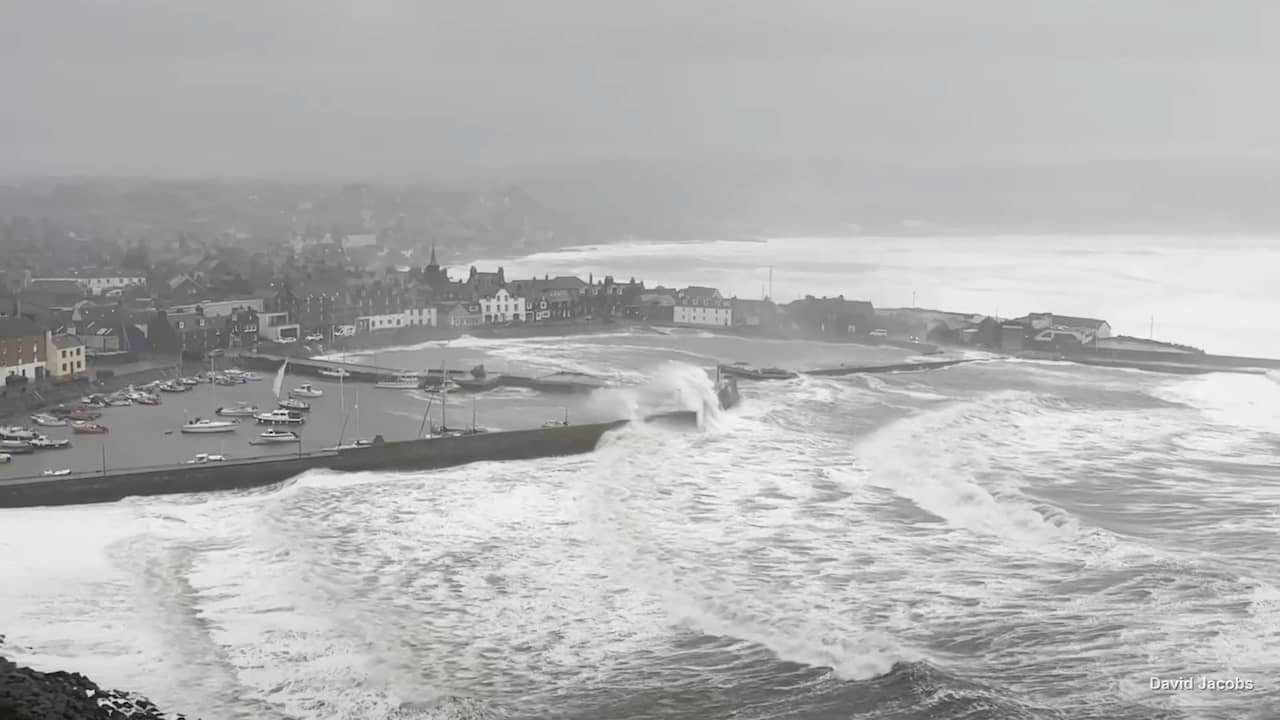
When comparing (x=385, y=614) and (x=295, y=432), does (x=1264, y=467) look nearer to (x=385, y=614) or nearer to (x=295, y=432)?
(x=385, y=614)

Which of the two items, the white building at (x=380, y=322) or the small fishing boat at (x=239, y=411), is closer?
the small fishing boat at (x=239, y=411)

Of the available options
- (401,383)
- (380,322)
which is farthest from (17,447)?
(380,322)

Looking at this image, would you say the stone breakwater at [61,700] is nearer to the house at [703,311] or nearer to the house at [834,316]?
the house at [834,316]

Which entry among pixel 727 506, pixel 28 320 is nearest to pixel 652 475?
pixel 727 506

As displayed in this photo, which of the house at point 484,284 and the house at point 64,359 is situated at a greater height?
the house at point 484,284

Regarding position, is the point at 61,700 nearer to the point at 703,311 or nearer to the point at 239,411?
the point at 239,411

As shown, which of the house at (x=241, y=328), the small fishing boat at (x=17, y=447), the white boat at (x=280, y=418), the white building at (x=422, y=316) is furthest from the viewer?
the white building at (x=422, y=316)

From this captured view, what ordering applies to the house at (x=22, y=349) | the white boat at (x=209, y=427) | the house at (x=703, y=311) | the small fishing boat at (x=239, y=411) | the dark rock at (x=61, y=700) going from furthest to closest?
the house at (x=703, y=311), the house at (x=22, y=349), the small fishing boat at (x=239, y=411), the white boat at (x=209, y=427), the dark rock at (x=61, y=700)

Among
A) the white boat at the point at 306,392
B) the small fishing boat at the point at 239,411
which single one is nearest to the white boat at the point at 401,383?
the white boat at the point at 306,392
